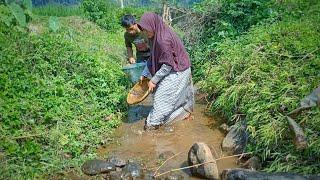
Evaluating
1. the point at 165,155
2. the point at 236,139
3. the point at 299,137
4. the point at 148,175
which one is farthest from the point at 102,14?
the point at 299,137

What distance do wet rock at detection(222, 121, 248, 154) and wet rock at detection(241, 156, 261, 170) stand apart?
43 cm

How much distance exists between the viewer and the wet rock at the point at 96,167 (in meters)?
4.97

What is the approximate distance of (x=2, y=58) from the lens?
20.9 feet

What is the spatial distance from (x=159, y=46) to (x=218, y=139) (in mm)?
1714

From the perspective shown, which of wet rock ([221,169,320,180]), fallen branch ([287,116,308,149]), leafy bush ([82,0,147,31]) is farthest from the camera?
A: leafy bush ([82,0,147,31])

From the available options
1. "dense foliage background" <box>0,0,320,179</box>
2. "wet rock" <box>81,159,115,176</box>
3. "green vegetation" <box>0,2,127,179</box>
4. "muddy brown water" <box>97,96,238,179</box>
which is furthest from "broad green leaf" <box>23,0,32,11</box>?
"wet rock" <box>81,159,115,176</box>

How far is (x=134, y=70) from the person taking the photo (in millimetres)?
7160

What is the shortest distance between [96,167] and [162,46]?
2175 mm

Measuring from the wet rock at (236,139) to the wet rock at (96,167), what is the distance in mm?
1714

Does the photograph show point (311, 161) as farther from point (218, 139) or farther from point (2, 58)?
point (2, 58)

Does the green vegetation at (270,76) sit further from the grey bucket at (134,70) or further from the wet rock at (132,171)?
the wet rock at (132,171)

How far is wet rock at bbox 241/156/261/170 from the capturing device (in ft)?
16.2

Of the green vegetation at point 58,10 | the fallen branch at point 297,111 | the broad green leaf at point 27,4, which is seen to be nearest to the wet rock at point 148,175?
the fallen branch at point 297,111

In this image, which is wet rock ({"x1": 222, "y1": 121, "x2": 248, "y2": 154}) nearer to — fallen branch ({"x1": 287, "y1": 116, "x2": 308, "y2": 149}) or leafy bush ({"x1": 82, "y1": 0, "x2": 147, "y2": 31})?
fallen branch ({"x1": 287, "y1": 116, "x2": 308, "y2": 149})
